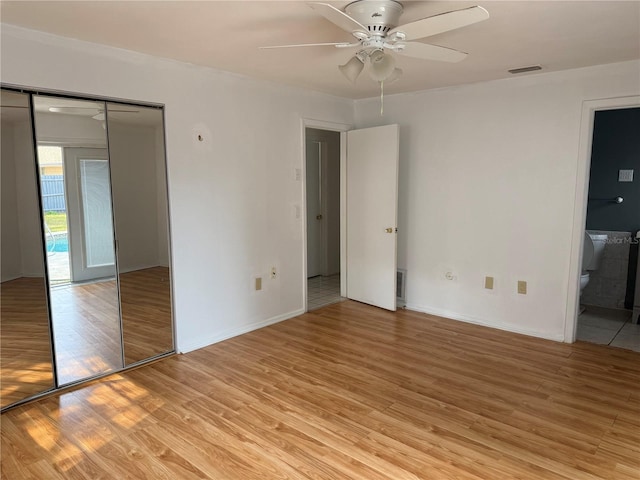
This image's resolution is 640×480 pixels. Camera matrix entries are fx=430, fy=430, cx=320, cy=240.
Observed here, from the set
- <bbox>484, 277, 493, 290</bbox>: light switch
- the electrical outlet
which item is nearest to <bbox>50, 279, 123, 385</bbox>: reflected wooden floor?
<bbox>484, 277, 493, 290</bbox>: light switch

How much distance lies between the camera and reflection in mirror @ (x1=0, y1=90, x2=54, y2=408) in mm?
2551

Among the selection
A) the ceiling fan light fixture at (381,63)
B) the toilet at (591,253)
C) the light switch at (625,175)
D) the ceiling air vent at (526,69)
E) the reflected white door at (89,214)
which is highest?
the ceiling air vent at (526,69)

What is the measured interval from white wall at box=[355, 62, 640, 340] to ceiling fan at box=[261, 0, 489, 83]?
→ 67.0 inches

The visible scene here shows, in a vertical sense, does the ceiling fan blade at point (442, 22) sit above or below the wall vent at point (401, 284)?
above

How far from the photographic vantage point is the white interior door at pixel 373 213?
434cm

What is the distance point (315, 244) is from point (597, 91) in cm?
377

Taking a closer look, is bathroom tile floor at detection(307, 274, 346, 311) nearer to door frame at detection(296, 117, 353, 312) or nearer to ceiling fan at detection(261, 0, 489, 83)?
door frame at detection(296, 117, 353, 312)

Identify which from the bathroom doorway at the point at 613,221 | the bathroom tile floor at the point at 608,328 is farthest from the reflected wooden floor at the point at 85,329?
the bathroom doorway at the point at 613,221

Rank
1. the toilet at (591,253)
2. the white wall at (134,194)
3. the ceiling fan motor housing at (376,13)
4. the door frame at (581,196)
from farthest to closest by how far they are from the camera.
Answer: the toilet at (591,253)
the door frame at (581,196)
the white wall at (134,194)
the ceiling fan motor housing at (376,13)

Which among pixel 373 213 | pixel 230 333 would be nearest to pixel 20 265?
pixel 230 333

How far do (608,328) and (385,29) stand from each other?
139 inches

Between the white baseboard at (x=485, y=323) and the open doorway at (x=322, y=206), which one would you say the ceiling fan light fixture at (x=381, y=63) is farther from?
the open doorway at (x=322, y=206)

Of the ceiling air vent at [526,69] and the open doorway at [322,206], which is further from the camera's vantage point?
the open doorway at [322,206]

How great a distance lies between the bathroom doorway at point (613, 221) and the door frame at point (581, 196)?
0.69 metres
